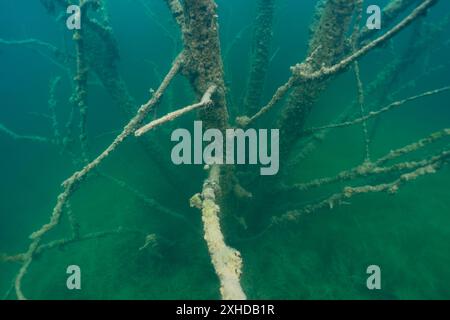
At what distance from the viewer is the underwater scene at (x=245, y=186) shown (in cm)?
307

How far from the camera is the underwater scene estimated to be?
3.07 meters

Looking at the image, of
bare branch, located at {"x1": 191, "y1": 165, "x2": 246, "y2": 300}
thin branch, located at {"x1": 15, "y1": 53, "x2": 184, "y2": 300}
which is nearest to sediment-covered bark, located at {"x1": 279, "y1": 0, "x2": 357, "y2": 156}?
thin branch, located at {"x1": 15, "y1": 53, "x2": 184, "y2": 300}

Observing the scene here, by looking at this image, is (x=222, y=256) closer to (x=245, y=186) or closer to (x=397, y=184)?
(x=397, y=184)

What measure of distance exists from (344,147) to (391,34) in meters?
4.68

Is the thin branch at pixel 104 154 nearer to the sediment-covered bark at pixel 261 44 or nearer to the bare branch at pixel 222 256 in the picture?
the bare branch at pixel 222 256

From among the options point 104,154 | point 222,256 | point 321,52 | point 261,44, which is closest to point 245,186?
point 261,44

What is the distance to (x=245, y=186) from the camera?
15.7 feet

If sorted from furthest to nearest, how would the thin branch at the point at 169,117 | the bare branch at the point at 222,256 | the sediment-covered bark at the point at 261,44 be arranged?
the sediment-covered bark at the point at 261,44 < the thin branch at the point at 169,117 < the bare branch at the point at 222,256

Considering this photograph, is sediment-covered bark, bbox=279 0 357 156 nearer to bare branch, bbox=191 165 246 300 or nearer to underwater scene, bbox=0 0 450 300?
underwater scene, bbox=0 0 450 300

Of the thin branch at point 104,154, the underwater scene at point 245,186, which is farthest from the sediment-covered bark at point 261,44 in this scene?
the thin branch at point 104,154

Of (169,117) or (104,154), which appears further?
(104,154)

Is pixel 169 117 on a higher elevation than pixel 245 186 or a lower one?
lower

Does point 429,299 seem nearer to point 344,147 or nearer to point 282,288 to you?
point 282,288

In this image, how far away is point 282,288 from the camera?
4.22 meters
